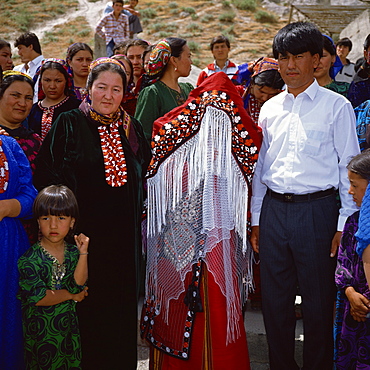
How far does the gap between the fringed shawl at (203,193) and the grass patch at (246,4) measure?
104 ft

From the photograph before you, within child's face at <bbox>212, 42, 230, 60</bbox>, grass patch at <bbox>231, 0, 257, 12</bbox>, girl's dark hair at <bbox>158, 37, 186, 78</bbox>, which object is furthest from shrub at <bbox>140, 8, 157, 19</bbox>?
girl's dark hair at <bbox>158, 37, 186, 78</bbox>

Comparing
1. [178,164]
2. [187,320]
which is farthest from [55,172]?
[187,320]

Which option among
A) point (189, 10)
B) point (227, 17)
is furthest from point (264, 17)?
point (189, 10)

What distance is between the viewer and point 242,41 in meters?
27.7

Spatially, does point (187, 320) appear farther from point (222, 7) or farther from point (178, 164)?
point (222, 7)

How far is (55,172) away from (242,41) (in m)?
26.4

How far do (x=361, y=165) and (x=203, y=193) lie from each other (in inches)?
36.7

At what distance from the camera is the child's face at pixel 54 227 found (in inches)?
111

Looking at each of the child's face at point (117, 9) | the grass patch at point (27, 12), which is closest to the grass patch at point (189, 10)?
the grass patch at point (27, 12)

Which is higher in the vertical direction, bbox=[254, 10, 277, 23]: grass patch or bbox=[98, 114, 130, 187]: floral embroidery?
bbox=[254, 10, 277, 23]: grass patch

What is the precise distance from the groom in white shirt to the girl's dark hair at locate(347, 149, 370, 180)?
18cm

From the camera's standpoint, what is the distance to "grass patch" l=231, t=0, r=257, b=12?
106 ft

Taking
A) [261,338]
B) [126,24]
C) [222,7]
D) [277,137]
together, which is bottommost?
[261,338]

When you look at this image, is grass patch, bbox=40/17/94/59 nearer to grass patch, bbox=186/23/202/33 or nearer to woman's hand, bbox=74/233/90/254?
grass patch, bbox=186/23/202/33
